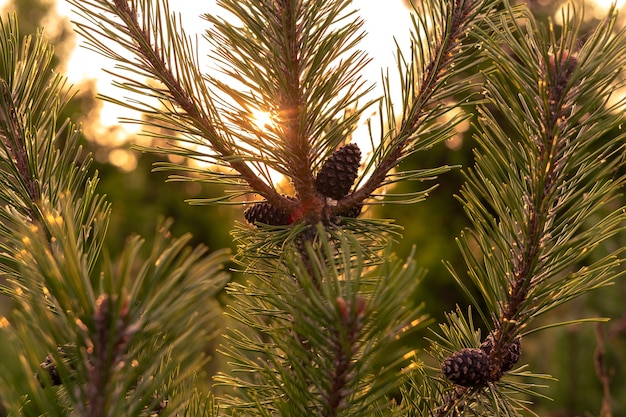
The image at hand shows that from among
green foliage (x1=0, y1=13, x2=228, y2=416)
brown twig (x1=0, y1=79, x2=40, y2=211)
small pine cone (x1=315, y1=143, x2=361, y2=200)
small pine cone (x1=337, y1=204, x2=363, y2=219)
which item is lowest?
green foliage (x1=0, y1=13, x2=228, y2=416)

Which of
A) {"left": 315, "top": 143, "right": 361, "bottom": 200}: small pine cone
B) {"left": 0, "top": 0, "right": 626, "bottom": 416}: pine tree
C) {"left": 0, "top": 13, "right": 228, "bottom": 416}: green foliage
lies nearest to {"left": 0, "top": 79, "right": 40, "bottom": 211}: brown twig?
{"left": 0, "top": 0, "right": 626, "bottom": 416}: pine tree

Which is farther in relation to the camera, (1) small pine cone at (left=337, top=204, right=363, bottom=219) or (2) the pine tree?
(1) small pine cone at (left=337, top=204, right=363, bottom=219)

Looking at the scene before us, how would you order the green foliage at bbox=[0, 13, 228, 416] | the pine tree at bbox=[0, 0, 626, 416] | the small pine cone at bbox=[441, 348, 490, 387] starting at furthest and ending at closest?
the small pine cone at bbox=[441, 348, 490, 387]
the pine tree at bbox=[0, 0, 626, 416]
the green foliage at bbox=[0, 13, 228, 416]

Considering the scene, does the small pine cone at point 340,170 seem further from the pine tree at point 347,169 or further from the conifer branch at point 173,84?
the conifer branch at point 173,84

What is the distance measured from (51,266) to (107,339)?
→ 78mm

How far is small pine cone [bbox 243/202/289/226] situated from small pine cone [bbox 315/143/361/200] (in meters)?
0.08

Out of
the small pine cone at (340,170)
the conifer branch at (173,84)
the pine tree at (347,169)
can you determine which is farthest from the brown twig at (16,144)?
the small pine cone at (340,170)

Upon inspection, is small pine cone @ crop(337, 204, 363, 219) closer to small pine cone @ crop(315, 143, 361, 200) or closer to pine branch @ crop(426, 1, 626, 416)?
small pine cone @ crop(315, 143, 361, 200)

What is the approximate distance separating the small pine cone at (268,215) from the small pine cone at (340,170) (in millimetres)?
85

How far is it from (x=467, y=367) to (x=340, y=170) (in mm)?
341

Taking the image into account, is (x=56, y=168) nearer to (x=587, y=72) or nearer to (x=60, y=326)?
(x=60, y=326)

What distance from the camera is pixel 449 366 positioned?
0.78 metres

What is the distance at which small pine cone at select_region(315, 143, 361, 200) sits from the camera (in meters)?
0.89

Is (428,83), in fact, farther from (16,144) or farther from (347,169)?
(16,144)
